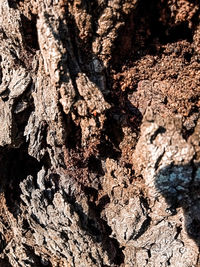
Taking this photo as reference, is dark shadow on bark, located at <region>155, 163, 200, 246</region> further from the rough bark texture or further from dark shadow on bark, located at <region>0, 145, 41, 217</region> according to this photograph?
dark shadow on bark, located at <region>0, 145, 41, 217</region>

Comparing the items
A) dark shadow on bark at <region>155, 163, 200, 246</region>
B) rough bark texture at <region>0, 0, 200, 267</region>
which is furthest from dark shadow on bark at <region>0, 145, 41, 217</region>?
dark shadow on bark at <region>155, 163, 200, 246</region>

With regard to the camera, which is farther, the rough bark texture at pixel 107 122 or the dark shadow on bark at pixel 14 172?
the dark shadow on bark at pixel 14 172

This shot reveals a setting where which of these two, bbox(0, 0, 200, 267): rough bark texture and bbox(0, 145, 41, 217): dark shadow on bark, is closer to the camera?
Answer: bbox(0, 0, 200, 267): rough bark texture

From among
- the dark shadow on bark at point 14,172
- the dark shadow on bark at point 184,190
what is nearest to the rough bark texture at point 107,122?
the dark shadow on bark at point 184,190

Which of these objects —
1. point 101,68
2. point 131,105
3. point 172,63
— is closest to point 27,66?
point 101,68

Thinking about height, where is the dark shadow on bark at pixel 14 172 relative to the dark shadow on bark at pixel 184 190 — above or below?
above

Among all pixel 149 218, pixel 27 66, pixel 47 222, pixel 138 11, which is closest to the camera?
pixel 138 11

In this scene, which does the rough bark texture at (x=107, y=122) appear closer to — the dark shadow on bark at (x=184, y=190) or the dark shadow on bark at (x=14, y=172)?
the dark shadow on bark at (x=184, y=190)

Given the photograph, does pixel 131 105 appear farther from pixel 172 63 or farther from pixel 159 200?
pixel 159 200
